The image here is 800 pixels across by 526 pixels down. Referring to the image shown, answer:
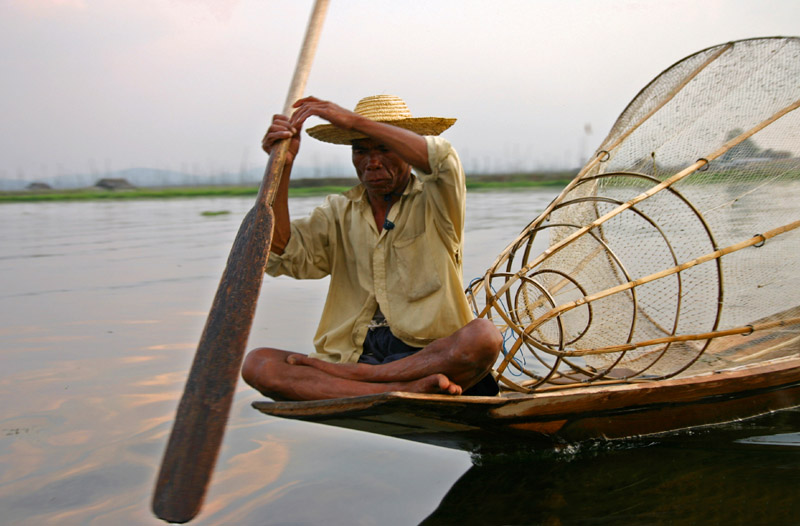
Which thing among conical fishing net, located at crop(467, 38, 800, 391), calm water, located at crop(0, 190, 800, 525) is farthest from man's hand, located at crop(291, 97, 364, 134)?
calm water, located at crop(0, 190, 800, 525)

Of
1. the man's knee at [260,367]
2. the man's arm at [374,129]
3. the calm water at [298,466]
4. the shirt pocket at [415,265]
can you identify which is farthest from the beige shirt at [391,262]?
the calm water at [298,466]

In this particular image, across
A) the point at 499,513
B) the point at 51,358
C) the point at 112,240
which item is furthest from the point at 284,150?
the point at 112,240

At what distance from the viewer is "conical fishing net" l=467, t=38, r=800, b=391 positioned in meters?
3.62

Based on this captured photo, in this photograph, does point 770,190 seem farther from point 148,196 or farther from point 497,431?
point 148,196

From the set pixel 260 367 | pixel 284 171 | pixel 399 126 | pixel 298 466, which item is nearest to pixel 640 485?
pixel 298 466

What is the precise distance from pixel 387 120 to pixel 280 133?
40cm

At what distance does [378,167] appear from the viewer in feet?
9.19

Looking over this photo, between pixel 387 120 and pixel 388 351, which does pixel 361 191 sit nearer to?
pixel 387 120

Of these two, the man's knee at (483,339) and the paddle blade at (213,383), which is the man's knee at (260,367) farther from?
A: the man's knee at (483,339)

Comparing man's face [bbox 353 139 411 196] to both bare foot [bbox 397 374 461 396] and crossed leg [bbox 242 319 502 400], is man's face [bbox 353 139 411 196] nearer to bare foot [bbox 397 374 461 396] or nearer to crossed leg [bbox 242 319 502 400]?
crossed leg [bbox 242 319 502 400]

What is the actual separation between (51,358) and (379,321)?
10.1 ft

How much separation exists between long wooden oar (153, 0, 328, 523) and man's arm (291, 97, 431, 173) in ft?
0.62

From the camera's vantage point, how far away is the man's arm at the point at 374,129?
2.49 metres

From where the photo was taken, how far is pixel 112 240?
37.1 ft
